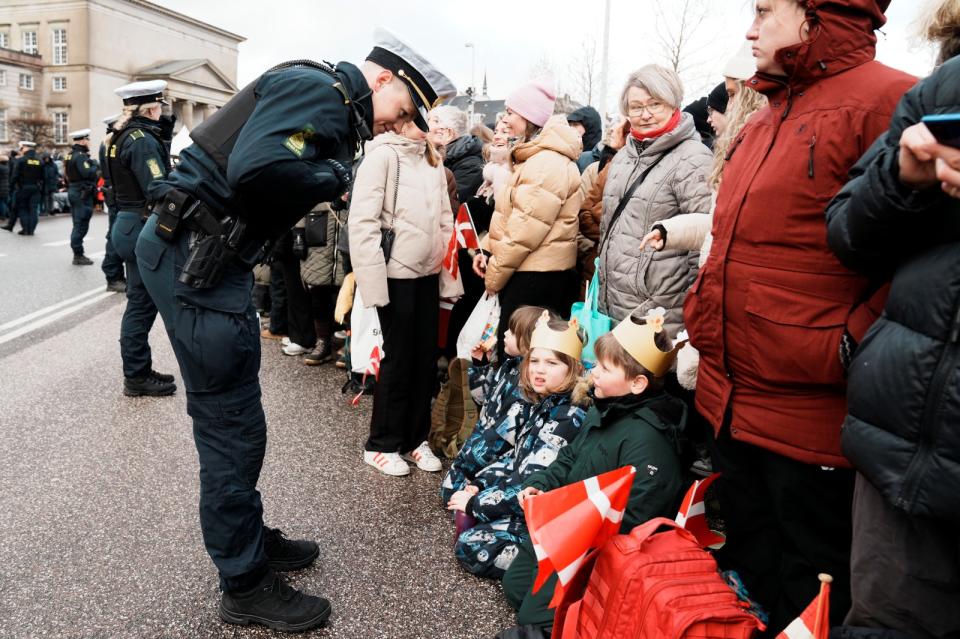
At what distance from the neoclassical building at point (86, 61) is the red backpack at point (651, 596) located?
6005cm

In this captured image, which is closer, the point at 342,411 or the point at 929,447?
the point at 929,447

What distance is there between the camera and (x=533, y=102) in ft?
15.3

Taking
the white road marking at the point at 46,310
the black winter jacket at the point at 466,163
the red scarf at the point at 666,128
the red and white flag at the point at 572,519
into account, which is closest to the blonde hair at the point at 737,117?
the red scarf at the point at 666,128

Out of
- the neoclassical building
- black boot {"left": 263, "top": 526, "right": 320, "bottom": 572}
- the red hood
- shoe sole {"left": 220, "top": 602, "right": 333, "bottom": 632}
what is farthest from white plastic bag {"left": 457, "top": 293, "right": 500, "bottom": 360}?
the neoclassical building

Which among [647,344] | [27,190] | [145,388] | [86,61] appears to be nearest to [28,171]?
[27,190]

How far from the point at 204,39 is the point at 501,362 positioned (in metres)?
80.6

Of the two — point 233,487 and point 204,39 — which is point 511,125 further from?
point 204,39

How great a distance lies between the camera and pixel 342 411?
5.27 m

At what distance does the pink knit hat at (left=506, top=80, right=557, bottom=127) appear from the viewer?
4.66 meters

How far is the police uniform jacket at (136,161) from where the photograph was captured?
5965 millimetres

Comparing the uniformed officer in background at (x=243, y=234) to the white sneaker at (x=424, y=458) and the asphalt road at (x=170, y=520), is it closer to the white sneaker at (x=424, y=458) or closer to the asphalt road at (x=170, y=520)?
the asphalt road at (x=170, y=520)

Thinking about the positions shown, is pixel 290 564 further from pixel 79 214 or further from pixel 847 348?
pixel 79 214

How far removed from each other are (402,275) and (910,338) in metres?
2.97

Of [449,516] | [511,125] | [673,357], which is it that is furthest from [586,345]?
[511,125]
